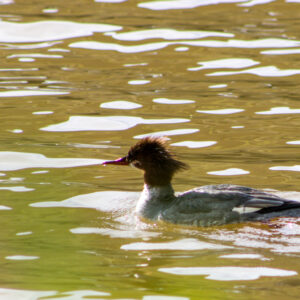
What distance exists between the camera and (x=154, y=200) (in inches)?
356

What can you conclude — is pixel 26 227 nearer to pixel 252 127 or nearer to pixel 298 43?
pixel 252 127

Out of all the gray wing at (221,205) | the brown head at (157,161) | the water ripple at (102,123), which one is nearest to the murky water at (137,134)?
the water ripple at (102,123)

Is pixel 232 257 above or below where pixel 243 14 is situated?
below

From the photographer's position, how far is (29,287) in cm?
677

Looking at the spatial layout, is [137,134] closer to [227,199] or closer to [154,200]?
[154,200]

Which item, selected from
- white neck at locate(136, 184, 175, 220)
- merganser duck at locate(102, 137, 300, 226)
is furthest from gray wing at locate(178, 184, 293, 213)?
white neck at locate(136, 184, 175, 220)

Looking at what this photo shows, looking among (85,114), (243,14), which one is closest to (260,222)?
(85,114)

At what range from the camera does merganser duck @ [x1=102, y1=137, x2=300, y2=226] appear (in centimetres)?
847

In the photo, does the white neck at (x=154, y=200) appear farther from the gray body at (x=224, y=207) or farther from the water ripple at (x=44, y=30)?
the water ripple at (x=44, y=30)

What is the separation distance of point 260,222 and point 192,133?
368 centimetres

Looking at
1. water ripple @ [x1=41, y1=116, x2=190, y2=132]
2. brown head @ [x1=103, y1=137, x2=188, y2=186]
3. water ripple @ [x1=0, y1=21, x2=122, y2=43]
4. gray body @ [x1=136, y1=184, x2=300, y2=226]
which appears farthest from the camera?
water ripple @ [x1=0, y1=21, x2=122, y2=43]

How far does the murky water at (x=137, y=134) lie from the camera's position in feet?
23.5

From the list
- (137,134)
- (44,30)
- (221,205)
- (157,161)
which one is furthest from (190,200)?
(44,30)

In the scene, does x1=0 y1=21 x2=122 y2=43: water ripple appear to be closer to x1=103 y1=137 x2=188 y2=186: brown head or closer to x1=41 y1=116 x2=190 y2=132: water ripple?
Result: x1=41 y1=116 x2=190 y2=132: water ripple
